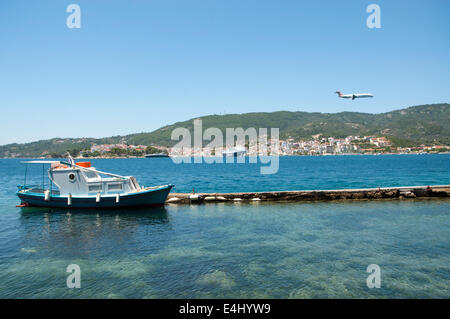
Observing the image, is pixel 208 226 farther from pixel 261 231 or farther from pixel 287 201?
pixel 287 201

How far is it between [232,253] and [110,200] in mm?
17003

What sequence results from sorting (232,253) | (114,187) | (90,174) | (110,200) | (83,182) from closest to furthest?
(232,253)
(110,200)
(83,182)
(114,187)
(90,174)

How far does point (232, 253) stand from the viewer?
48.6 ft

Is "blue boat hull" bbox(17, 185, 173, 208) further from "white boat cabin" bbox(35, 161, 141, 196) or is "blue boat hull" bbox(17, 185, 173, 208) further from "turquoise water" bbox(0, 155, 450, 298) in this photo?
"turquoise water" bbox(0, 155, 450, 298)

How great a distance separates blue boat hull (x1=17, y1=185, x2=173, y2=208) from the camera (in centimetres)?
2733

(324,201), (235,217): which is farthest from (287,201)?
(235,217)

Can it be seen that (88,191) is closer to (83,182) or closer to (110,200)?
(83,182)

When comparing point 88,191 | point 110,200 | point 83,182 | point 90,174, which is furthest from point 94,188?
point 110,200

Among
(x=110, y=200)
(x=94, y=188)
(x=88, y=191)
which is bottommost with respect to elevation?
(x=110, y=200)

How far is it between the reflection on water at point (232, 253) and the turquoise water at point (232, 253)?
6 cm

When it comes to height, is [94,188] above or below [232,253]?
above

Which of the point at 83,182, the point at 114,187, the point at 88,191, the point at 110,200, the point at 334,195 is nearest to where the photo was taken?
the point at 110,200

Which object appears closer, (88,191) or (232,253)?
(232,253)

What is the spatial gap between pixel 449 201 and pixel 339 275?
918 inches
